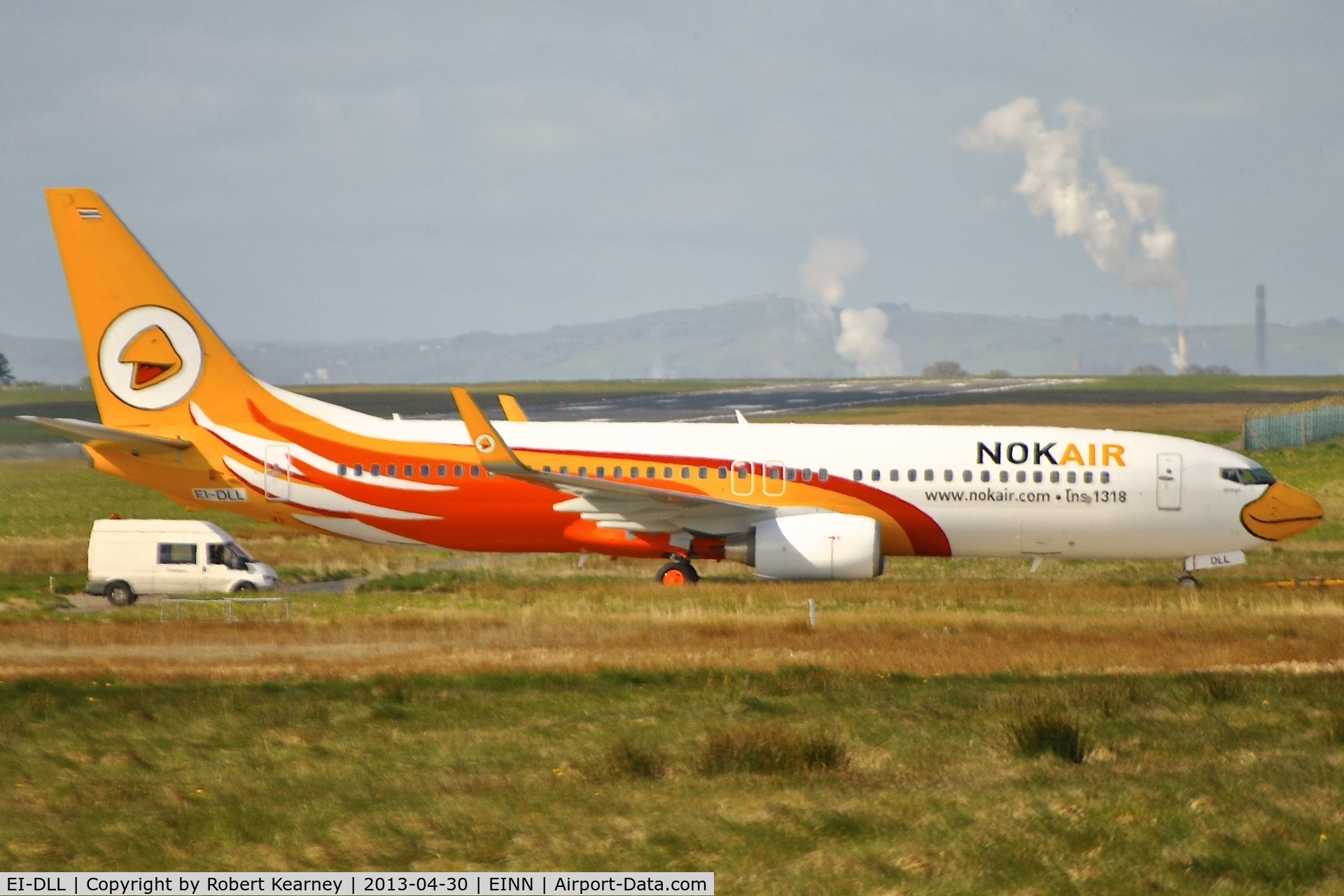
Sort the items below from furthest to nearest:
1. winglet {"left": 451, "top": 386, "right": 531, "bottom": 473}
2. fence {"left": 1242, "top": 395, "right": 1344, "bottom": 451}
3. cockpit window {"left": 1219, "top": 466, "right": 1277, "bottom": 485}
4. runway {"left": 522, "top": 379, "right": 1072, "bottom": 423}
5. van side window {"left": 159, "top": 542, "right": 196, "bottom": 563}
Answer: runway {"left": 522, "top": 379, "right": 1072, "bottom": 423}
fence {"left": 1242, "top": 395, "right": 1344, "bottom": 451}
cockpit window {"left": 1219, "top": 466, "right": 1277, "bottom": 485}
van side window {"left": 159, "top": 542, "right": 196, "bottom": 563}
winglet {"left": 451, "top": 386, "right": 531, "bottom": 473}

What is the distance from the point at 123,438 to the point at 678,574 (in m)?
13.1

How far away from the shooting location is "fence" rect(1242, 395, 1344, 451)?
253 ft

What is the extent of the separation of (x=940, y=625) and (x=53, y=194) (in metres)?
23.0

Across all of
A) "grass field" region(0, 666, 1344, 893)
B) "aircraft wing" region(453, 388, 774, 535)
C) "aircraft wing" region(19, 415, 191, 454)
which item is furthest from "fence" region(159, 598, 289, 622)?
"grass field" region(0, 666, 1344, 893)

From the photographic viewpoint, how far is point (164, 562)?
33.4 meters

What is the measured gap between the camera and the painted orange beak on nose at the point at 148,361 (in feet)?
114

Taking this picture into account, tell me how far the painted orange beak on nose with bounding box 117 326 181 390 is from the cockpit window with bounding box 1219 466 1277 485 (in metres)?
24.6

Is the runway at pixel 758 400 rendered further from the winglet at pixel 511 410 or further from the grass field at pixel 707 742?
the grass field at pixel 707 742

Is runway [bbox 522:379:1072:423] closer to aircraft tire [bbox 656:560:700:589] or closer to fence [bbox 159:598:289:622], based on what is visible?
aircraft tire [bbox 656:560:700:589]

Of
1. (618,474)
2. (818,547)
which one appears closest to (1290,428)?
(818,547)

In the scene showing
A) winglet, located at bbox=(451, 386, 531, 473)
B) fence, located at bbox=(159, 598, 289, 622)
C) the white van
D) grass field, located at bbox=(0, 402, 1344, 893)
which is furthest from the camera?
the white van

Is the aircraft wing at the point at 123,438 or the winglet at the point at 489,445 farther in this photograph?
the aircraft wing at the point at 123,438

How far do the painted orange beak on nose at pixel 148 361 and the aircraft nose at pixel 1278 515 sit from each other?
2521 centimetres

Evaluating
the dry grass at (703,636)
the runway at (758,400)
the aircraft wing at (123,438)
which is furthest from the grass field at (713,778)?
the runway at (758,400)
